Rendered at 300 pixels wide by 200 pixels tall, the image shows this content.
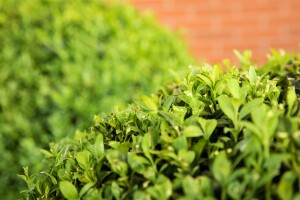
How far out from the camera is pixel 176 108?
180 centimetres

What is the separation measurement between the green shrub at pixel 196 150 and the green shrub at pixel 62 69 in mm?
1842

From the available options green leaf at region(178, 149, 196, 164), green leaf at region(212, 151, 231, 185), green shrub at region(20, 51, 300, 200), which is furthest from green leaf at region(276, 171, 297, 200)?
green leaf at region(178, 149, 196, 164)

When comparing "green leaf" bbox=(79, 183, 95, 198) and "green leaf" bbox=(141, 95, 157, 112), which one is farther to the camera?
"green leaf" bbox=(141, 95, 157, 112)

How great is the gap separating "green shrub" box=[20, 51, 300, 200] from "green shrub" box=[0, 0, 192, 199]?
72.5 inches

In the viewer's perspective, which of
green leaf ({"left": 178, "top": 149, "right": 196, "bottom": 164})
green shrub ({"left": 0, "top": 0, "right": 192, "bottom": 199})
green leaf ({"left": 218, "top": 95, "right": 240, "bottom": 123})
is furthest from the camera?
green shrub ({"left": 0, "top": 0, "right": 192, "bottom": 199})

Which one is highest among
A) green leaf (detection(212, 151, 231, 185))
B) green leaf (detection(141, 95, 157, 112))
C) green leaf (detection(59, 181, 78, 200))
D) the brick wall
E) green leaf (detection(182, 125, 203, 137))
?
the brick wall

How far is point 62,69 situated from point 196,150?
2.60m

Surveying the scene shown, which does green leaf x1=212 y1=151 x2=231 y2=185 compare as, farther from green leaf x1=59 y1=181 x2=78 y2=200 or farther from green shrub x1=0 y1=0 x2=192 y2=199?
green shrub x1=0 y1=0 x2=192 y2=199

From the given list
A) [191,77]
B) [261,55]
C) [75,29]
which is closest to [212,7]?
[261,55]

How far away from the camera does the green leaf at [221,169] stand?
143 centimetres

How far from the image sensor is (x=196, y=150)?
1612mm

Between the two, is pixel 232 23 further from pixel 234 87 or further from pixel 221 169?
pixel 221 169

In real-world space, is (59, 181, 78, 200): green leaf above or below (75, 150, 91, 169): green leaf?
below

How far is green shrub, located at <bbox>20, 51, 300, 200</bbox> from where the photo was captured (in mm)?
1418
